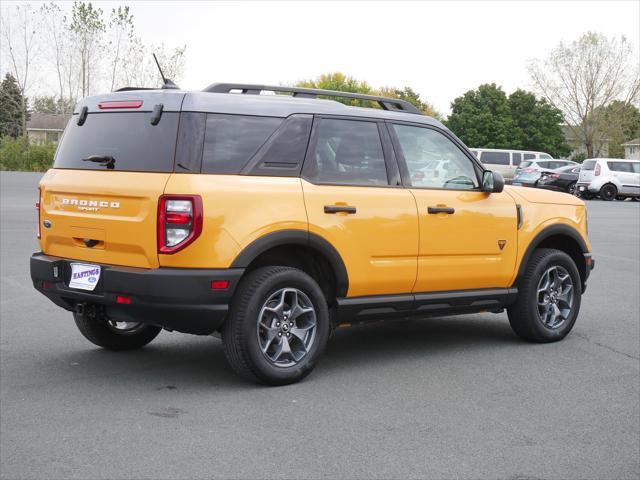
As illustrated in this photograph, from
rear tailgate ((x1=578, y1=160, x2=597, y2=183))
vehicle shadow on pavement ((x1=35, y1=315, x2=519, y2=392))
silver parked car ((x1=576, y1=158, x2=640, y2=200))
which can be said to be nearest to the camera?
vehicle shadow on pavement ((x1=35, y1=315, x2=519, y2=392))

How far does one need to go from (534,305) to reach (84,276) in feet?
12.1

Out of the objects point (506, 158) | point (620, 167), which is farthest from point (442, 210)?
point (506, 158)

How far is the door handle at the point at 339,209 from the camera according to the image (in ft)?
20.9

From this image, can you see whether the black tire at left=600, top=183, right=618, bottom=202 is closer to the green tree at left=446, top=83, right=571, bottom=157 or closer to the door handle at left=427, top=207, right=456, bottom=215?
the door handle at left=427, top=207, right=456, bottom=215

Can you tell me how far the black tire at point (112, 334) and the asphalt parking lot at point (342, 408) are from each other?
106 mm

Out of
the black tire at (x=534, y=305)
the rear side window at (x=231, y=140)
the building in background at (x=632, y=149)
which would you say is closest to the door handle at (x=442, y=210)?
the black tire at (x=534, y=305)

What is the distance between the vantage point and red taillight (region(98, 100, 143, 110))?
6145 millimetres

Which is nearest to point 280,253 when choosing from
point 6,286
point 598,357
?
point 598,357

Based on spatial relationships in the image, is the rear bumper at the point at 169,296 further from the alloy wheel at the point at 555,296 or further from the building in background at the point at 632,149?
the building in background at the point at 632,149

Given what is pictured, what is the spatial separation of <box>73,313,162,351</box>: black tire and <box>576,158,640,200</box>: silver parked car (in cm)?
3144

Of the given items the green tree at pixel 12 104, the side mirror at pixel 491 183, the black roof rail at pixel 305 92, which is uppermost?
the green tree at pixel 12 104

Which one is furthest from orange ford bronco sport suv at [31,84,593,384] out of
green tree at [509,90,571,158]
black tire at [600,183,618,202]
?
green tree at [509,90,571,158]

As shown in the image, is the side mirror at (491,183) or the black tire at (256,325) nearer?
the black tire at (256,325)

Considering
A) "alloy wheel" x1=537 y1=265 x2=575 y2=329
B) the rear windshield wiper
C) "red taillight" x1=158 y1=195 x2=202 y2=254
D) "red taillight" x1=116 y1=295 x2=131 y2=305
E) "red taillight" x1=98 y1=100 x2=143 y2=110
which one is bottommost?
"alloy wheel" x1=537 y1=265 x2=575 y2=329
